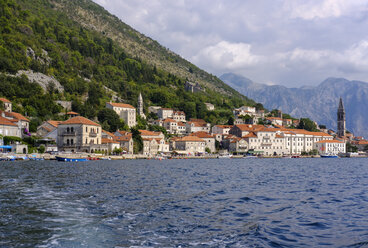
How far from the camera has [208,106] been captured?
148125 millimetres

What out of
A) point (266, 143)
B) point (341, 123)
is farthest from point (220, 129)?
point (341, 123)

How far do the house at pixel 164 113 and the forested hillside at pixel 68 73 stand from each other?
7371 mm

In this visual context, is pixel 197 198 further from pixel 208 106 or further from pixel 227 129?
pixel 208 106

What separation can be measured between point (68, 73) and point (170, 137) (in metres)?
39.4

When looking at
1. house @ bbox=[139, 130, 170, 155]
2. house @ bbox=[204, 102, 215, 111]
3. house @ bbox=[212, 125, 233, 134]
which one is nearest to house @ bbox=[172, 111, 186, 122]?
house @ bbox=[212, 125, 233, 134]

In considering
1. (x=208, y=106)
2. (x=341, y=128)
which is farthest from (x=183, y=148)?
(x=341, y=128)

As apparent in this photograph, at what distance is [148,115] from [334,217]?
11158 cm

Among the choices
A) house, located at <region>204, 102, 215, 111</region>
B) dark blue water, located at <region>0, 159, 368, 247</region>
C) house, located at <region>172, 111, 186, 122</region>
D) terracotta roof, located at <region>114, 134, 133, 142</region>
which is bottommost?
dark blue water, located at <region>0, 159, 368, 247</region>

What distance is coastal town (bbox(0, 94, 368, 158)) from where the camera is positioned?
72.4 metres

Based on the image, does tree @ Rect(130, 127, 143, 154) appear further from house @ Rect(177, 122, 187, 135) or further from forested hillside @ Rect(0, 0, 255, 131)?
house @ Rect(177, 122, 187, 135)

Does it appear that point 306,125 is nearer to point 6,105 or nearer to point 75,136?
point 75,136

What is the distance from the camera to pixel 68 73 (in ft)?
384

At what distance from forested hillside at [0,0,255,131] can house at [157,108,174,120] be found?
7371 millimetres

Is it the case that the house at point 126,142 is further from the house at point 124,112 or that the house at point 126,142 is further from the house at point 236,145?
the house at point 236,145
